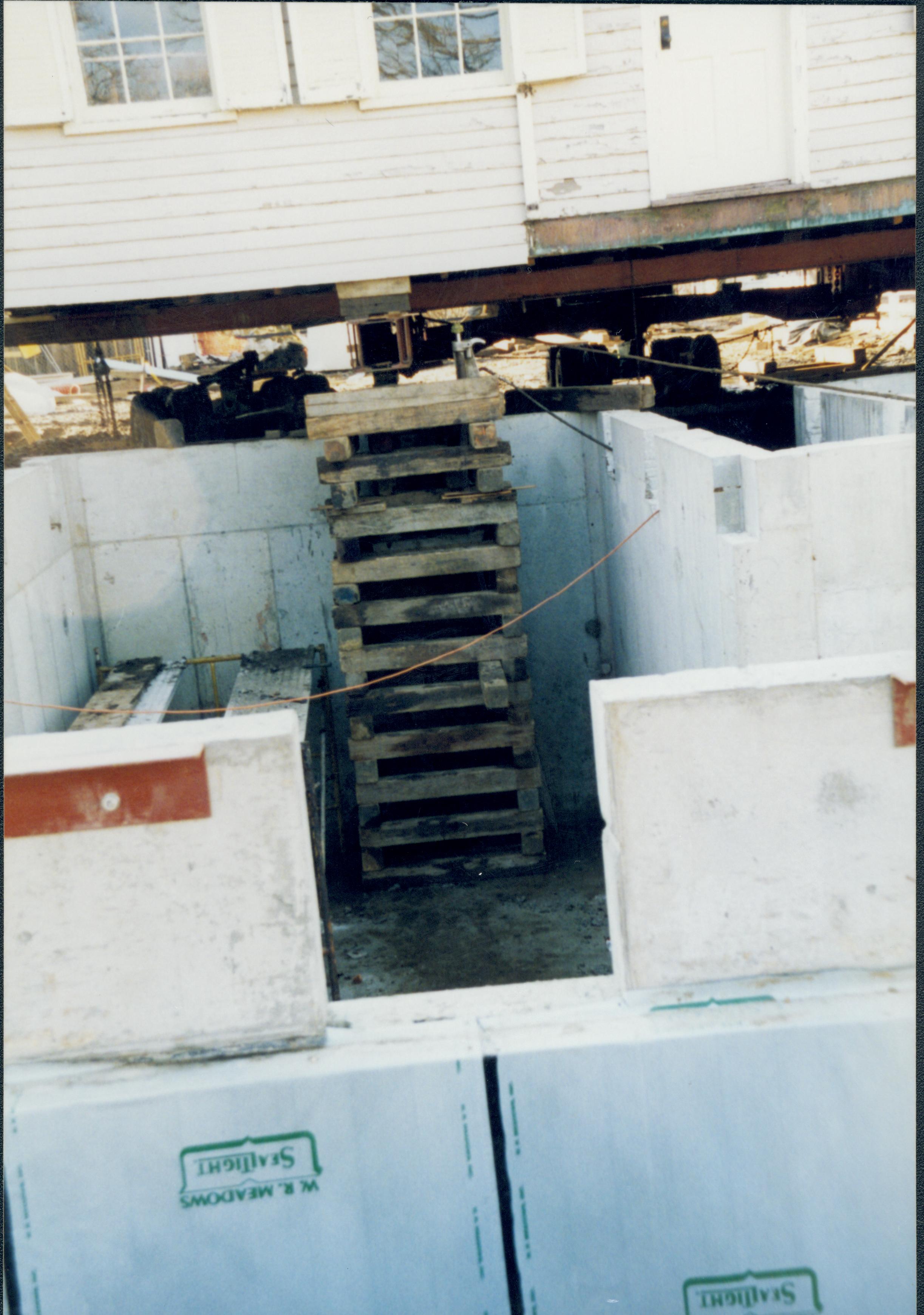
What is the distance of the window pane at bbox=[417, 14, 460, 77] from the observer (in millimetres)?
8258

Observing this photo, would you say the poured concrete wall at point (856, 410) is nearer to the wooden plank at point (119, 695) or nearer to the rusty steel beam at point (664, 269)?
the rusty steel beam at point (664, 269)

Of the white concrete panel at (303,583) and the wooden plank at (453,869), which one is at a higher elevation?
the white concrete panel at (303,583)

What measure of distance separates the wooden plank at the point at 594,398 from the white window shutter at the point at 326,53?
2.75 m

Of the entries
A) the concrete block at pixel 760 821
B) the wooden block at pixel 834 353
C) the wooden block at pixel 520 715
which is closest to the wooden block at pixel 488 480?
the wooden block at pixel 520 715

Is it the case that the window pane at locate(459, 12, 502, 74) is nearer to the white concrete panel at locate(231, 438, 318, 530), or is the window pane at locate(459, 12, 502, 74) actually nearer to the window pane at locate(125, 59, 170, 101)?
the window pane at locate(125, 59, 170, 101)

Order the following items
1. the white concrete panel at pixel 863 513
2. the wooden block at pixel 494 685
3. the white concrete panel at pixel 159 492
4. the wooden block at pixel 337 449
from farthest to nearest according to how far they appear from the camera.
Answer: the white concrete panel at pixel 159 492 → the wooden block at pixel 494 685 → the wooden block at pixel 337 449 → the white concrete panel at pixel 863 513

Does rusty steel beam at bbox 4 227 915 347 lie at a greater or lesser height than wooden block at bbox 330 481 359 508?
greater

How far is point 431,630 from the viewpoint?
8.63 m

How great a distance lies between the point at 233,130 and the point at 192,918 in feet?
23.5

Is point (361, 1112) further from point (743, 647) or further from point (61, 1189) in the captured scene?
point (743, 647)

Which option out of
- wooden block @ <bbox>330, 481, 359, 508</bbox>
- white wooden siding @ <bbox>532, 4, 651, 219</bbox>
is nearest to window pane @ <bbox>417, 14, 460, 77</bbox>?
white wooden siding @ <bbox>532, 4, 651, 219</bbox>

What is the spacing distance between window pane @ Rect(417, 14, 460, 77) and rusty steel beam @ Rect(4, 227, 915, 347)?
1.95 m

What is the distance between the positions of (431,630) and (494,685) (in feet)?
2.98

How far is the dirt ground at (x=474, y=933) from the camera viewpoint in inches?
274
